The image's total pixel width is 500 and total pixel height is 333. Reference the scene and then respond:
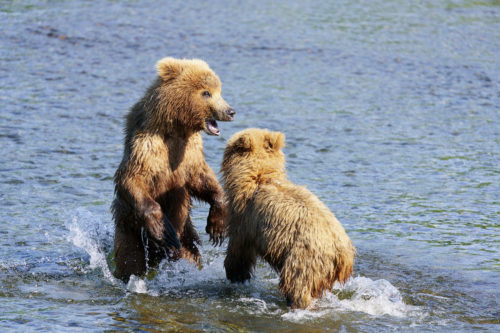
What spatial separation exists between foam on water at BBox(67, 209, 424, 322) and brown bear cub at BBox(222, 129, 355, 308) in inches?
6.7

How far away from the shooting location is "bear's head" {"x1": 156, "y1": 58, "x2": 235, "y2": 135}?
7719mm

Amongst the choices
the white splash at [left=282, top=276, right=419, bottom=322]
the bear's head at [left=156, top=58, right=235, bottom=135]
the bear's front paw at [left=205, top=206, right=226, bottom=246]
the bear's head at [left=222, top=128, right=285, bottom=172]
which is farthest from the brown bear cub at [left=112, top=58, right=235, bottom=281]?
the white splash at [left=282, top=276, right=419, bottom=322]

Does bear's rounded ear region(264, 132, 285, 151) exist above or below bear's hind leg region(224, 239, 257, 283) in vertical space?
above

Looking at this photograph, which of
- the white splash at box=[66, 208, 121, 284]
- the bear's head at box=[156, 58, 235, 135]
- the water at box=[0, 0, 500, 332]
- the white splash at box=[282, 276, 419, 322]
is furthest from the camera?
the white splash at box=[66, 208, 121, 284]

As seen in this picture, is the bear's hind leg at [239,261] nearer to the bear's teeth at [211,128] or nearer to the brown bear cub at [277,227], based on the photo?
the brown bear cub at [277,227]

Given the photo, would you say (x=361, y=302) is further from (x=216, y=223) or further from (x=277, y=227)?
(x=216, y=223)

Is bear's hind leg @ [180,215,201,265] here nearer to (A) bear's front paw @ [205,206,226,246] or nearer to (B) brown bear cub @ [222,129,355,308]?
(A) bear's front paw @ [205,206,226,246]

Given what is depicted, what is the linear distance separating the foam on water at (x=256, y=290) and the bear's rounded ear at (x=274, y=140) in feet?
4.23

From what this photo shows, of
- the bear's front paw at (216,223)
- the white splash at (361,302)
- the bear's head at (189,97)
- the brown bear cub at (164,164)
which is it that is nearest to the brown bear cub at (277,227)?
the white splash at (361,302)

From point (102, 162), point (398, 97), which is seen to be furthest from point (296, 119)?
point (102, 162)

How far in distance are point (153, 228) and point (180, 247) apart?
0.37 meters

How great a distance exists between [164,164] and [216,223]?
90cm

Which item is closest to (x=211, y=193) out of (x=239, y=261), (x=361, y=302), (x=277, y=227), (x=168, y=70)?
(x=239, y=261)

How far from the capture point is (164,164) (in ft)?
25.8
